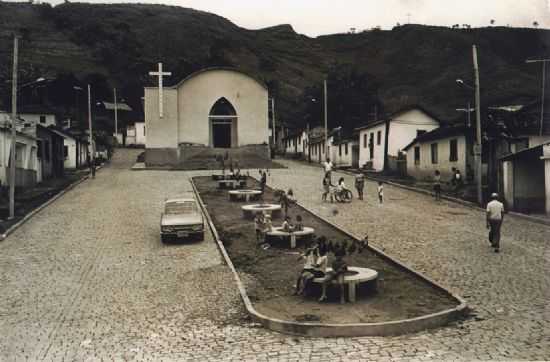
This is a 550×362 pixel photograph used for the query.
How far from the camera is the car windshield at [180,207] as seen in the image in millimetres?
20125

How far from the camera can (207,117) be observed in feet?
177

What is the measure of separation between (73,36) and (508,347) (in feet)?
481

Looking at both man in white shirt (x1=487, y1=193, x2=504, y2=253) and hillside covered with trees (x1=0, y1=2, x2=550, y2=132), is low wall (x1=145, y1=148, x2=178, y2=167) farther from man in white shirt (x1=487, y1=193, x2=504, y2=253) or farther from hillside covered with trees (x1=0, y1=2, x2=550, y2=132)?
man in white shirt (x1=487, y1=193, x2=504, y2=253)

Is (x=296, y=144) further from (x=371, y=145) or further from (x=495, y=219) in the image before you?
(x=495, y=219)

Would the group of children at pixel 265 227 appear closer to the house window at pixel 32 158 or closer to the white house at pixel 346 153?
the house window at pixel 32 158

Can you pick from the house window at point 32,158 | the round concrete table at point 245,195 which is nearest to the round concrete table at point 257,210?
the round concrete table at point 245,195

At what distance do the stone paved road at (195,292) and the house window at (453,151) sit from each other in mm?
11656

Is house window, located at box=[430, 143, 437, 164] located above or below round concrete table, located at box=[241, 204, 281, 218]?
above

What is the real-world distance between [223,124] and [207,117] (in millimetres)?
2585

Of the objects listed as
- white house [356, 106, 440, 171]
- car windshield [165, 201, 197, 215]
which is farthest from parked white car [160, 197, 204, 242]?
white house [356, 106, 440, 171]

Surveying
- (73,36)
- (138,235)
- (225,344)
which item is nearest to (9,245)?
(138,235)

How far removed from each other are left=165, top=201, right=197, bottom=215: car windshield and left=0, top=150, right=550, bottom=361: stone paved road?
1077 millimetres

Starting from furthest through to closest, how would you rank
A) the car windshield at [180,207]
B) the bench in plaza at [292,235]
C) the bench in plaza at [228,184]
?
the bench in plaza at [228,184]
the car windshield at [180,207]
the bench in plaza at [292,235]

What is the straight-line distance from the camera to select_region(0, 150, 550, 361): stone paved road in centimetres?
906
